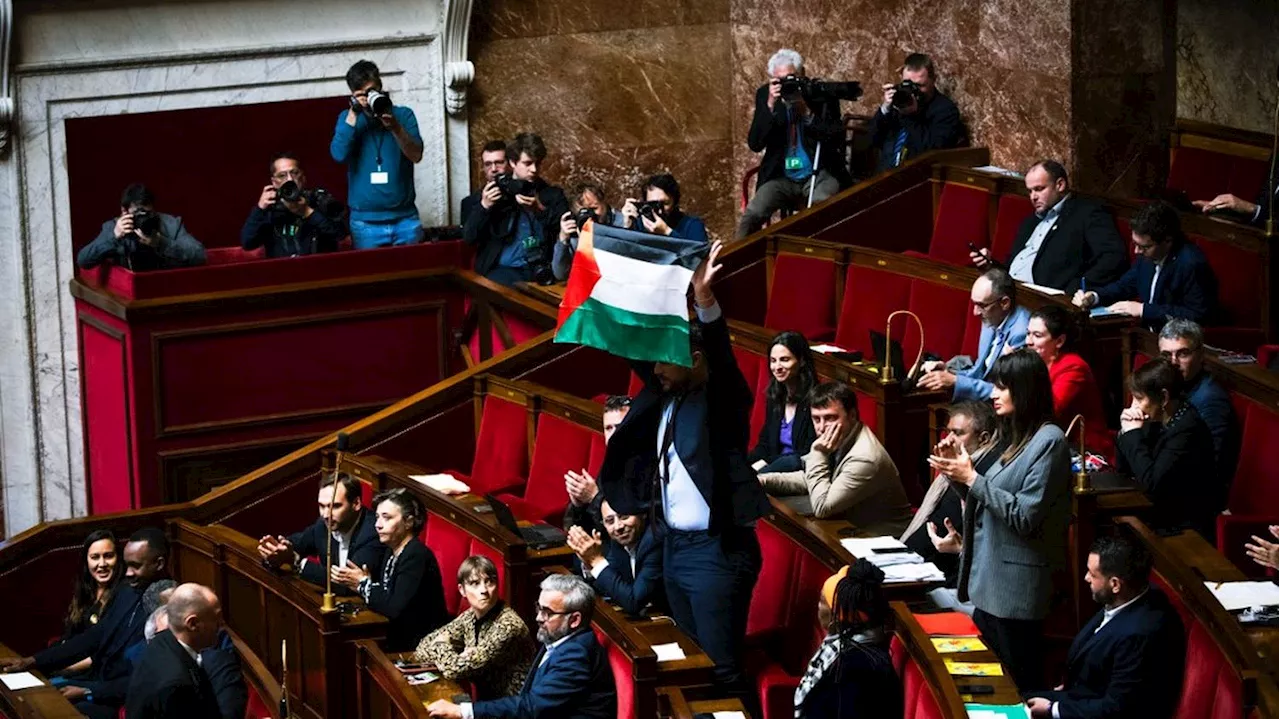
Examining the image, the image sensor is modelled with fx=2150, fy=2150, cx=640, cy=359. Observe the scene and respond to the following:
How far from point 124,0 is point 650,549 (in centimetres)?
440

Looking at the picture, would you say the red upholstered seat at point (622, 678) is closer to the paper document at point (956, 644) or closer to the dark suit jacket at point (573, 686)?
the dark suit jacket at point (573, 686)

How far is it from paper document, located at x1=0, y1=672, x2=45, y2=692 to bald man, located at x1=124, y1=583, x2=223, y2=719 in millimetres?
549

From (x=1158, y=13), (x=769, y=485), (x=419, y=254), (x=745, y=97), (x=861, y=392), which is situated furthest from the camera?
(x=745, y=97)

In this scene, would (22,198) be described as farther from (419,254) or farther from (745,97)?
(745,97)

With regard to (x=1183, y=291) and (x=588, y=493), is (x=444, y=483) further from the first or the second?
(x=1183, y=291)

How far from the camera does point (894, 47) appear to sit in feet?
27.9

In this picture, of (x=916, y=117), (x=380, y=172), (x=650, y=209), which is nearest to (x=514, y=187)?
(x=380, y=172)

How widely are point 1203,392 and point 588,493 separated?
5.15 feet

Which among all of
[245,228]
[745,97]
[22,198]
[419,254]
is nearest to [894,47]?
[745,97]

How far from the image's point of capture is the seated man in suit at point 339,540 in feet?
18.2

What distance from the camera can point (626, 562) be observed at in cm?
495

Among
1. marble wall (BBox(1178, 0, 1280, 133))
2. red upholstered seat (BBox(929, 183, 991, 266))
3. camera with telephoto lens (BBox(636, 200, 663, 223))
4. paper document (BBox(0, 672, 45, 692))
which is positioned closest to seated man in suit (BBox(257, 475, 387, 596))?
paper document (BBox(0, 672, 45, 692))

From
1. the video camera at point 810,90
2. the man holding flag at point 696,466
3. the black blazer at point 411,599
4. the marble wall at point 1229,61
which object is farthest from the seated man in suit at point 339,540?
the marble wall at point 1229,61

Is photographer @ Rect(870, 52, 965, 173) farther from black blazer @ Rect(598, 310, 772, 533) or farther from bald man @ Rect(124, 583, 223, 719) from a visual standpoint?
bald man @ Rect(124, 583, 223, 719)
